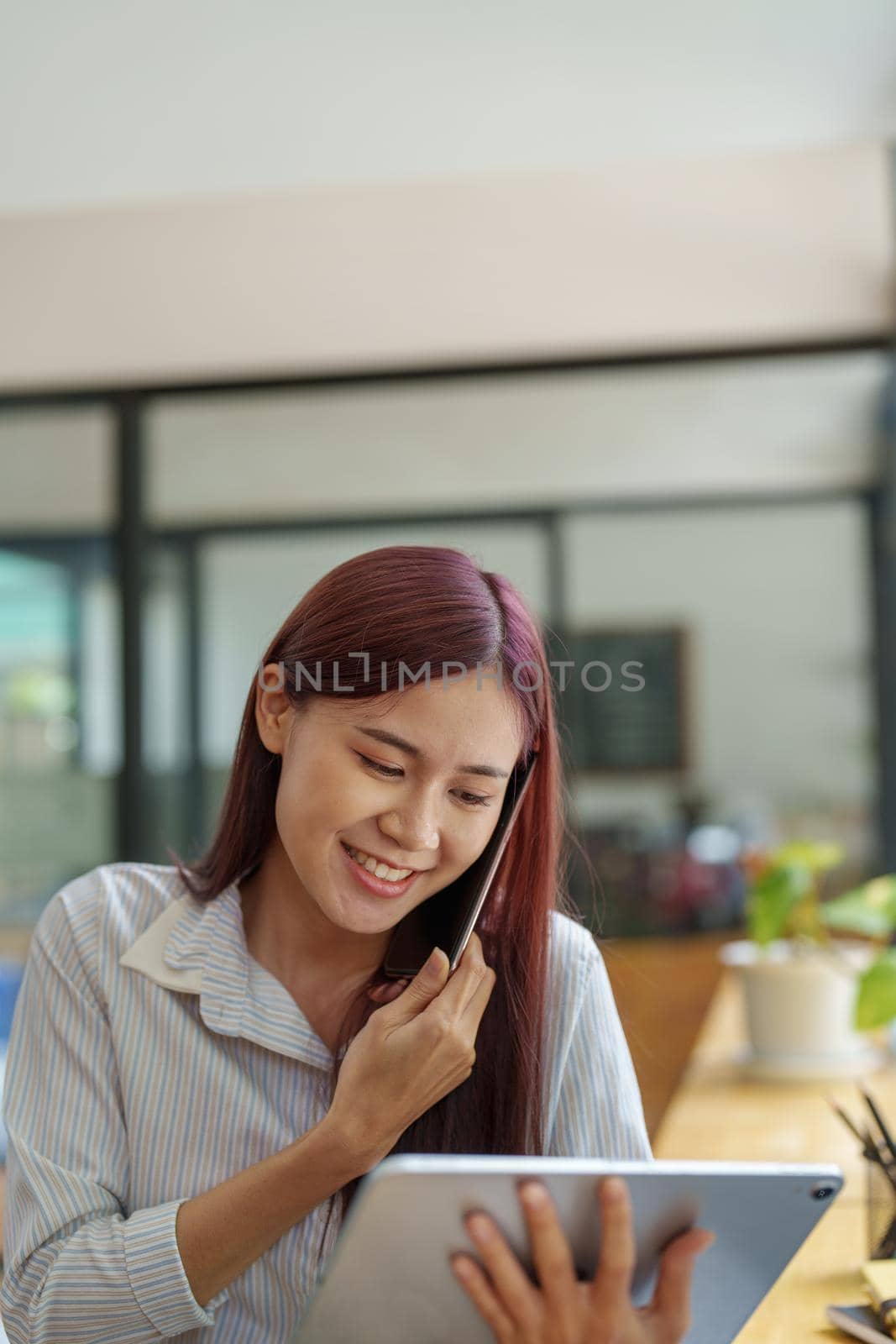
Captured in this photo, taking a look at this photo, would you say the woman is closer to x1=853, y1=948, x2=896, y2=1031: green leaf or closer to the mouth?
the mouth

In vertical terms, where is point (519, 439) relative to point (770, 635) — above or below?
above

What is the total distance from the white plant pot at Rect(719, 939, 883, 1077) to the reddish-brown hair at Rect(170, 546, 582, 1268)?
111cm

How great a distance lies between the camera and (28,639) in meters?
3.63

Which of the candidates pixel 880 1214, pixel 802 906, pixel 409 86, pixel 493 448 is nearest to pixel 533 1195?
pixel 880 1214

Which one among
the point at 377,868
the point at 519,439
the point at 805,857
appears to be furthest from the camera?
the point at 519,439

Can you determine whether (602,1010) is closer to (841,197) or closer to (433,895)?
(433,895)

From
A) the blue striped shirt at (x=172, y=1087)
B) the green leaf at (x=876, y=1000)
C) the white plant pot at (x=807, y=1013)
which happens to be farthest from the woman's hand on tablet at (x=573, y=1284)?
the white plant pot at (x=807, y=1013)

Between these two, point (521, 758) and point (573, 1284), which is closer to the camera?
point (573, 1284)

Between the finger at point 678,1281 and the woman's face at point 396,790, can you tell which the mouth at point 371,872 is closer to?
the woman's face at point 396,790

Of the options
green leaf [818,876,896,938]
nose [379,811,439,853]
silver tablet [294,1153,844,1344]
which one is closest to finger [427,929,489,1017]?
nose [379,811,439,853]

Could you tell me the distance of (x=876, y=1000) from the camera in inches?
65.2

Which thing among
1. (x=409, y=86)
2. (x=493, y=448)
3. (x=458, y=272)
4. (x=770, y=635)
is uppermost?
(x=409, y=86)

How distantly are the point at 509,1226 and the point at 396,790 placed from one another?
0.37 metres

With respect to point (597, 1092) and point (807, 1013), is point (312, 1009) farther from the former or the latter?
point (807, 1013)
